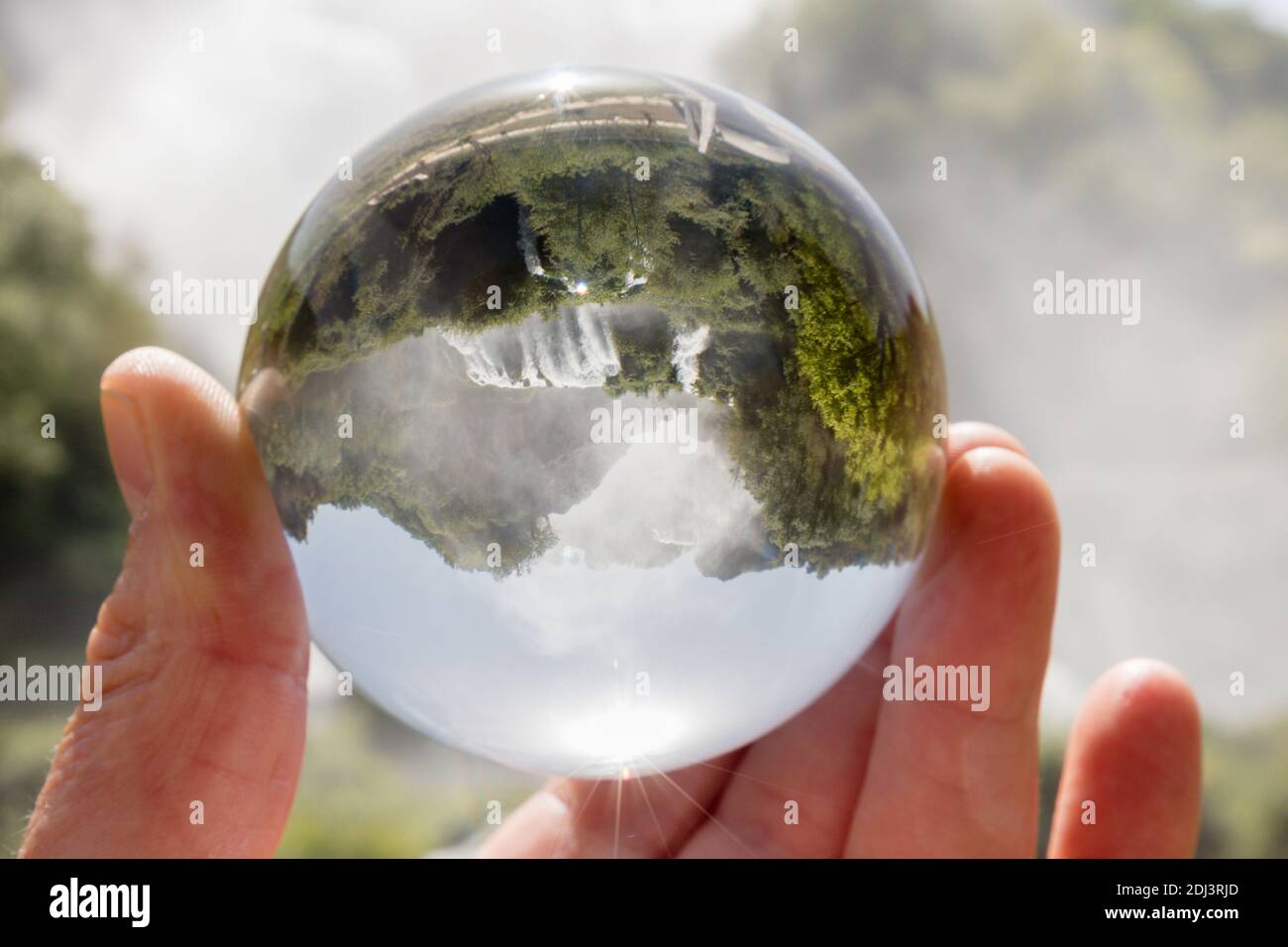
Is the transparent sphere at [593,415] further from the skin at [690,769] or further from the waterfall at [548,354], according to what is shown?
the skin at [690,769]

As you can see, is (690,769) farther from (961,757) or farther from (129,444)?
(129,444)

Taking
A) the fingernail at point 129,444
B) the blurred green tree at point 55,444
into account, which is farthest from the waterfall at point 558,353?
the blurred green tree at point 55,444

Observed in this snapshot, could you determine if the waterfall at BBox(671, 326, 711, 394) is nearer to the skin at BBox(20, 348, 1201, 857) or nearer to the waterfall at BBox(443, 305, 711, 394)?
the waterfall at BBox(443, 305, 711, 394)

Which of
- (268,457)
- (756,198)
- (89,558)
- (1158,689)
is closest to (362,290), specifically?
(268,457)

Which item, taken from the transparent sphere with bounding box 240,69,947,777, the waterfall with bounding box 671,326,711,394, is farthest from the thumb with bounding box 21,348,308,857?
the waterfall with bounding box 671,326,711,394

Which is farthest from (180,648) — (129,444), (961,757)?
(961,757)

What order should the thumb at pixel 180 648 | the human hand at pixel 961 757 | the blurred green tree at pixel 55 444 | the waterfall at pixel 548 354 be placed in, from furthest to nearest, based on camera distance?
the blurred green tree at pixel 55 444, the human hand at pixel 961 757, the thumb at pixel 180 648, the waterfall at pixel 548 354

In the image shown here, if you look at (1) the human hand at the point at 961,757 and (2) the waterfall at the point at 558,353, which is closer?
(2) the waterfall at the point at 558,353
